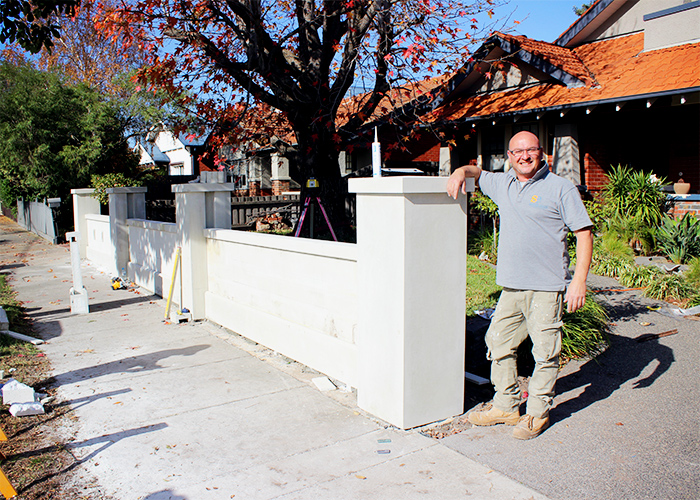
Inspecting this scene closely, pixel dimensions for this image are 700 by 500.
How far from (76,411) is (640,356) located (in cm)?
515

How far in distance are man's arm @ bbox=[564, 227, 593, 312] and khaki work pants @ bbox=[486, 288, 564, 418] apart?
0.42 feet

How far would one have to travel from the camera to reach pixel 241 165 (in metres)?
27.3

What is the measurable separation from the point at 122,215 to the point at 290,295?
23.3 feet

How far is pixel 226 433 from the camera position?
421 centimetres

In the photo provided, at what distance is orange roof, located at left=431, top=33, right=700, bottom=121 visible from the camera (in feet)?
34.1

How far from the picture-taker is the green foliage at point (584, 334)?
18.1 ft

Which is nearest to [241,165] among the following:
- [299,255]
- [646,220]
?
[646,220]

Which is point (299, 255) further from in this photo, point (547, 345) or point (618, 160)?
point (618, 160)

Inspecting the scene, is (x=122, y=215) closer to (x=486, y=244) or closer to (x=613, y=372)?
(x=486, y=244)

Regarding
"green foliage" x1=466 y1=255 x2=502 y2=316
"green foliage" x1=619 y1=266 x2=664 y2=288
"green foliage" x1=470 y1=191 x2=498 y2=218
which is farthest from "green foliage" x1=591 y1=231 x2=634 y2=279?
"green foliage" x1=470 y1=191 x2=498 y2=218

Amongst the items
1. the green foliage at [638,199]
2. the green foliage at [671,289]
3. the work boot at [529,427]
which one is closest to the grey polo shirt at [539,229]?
the work boot at [529,427]

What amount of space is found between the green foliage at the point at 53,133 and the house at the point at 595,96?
11274 millimetres

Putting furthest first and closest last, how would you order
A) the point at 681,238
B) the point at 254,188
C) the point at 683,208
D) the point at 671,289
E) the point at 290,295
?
the point at 254,188, the point at 683,208, the point at 681,238, the point at 671,289, the point at 290,295

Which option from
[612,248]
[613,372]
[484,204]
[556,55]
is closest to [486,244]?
[484,204]
